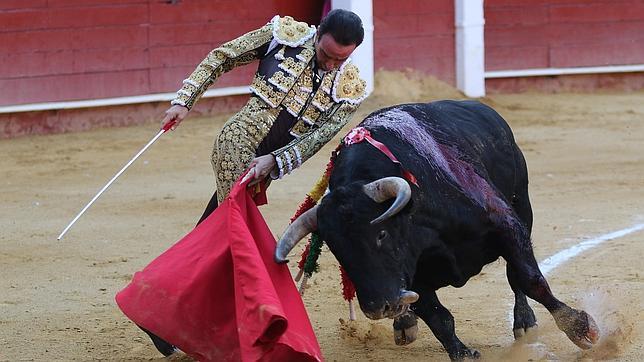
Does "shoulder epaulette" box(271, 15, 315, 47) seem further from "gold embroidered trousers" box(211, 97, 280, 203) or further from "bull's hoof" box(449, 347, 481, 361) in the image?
"bull's hoof" box(449, 347, 481, 361)


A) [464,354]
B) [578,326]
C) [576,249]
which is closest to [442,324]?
[464,354]

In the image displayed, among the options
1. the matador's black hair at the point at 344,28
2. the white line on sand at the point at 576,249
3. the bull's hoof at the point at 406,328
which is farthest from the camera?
the white line on sand at the point at 576,249

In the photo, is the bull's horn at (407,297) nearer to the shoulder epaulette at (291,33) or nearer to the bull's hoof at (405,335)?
the bull's hoof at (405,335)

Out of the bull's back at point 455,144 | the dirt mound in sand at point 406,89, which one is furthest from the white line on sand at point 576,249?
the dirt mound in sand at point 406,89

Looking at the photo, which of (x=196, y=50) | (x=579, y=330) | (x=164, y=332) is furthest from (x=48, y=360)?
(x=196, y=50)

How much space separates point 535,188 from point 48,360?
3697 millimetres

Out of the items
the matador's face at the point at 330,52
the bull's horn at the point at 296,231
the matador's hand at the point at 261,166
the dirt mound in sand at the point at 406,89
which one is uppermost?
the matador's face at the point at 330,52

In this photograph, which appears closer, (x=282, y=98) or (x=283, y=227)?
(x=282, y=98)

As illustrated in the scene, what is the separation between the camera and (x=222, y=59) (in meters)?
A: 3.69

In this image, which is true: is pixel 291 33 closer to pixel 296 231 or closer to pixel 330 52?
pixel 330 52

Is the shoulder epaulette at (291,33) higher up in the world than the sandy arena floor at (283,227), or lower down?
higher up

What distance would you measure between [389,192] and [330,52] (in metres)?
0.53

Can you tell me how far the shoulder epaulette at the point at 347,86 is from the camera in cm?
359

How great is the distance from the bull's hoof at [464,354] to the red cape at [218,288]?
461 millimetres
